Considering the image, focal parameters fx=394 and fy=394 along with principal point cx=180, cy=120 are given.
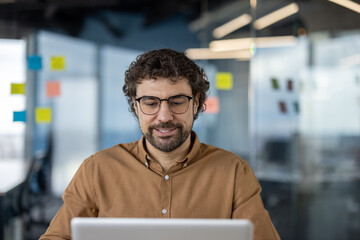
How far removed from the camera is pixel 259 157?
142 inches

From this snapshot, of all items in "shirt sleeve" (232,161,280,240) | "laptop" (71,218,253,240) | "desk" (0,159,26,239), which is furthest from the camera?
"desk" (0,159,26,239)

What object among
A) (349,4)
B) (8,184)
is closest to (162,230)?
(8,184)

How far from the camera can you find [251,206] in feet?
4.83

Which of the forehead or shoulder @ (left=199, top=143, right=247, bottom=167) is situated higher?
the forehead

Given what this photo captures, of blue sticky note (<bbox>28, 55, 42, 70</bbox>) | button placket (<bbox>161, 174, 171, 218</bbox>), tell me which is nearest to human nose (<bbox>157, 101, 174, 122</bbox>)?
button placket (<bbox>161, 174, 171, 218</bbox>)

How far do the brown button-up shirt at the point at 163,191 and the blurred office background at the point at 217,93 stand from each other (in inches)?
79.9

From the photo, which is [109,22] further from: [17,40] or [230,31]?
[230,31]

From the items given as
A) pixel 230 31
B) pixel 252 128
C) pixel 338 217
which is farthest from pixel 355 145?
pixel 230 31

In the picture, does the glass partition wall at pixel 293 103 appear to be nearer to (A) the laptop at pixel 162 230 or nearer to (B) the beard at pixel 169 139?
(B) the beard at pixel 169 139

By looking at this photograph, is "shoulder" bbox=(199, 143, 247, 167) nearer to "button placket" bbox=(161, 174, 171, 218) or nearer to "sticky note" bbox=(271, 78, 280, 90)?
"button placket" bbox=(161, 174, 171, 218)

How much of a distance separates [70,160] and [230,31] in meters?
1.87

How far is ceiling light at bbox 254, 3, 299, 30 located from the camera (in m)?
3.53

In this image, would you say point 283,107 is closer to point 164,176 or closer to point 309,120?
point 309,120

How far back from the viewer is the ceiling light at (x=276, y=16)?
3.53 m
